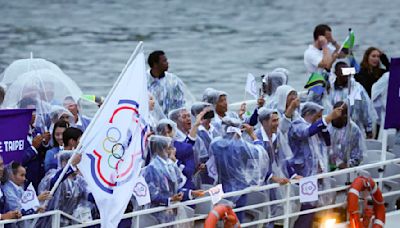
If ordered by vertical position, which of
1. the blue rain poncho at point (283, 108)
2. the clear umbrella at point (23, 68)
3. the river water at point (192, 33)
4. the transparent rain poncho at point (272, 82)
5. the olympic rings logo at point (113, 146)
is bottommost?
the olympic rings logo at point (113, 146)

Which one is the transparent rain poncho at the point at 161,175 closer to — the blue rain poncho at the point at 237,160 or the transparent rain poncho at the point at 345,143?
the blue rain poncho at the point at 237,160

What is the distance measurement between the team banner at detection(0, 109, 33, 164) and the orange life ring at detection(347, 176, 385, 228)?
311 centimetres

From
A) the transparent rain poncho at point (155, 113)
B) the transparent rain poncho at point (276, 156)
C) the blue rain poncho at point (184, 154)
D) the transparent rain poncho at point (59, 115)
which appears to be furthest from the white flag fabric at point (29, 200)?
the transparent rain poncho at point (276, 156)

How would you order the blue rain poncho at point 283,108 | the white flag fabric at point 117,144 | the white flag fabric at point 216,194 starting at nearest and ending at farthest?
the white flag fabric at point 117,144
the white flag fabric at point 216,194
the blue rain poncho at point 283,108

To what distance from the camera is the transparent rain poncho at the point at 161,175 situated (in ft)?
40.3

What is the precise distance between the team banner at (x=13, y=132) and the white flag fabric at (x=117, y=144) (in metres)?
0.50

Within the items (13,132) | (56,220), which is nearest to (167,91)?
(13,132)

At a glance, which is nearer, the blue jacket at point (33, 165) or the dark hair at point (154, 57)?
the blue jacket at point (33, 165)

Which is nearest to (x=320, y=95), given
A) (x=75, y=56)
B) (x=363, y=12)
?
(x=75, y=56)

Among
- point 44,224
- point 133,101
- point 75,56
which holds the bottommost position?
point 44,224

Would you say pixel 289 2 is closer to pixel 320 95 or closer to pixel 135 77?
pixel 320 95

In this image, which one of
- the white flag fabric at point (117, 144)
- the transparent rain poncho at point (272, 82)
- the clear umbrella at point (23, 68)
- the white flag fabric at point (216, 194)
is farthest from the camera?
the transparent rain poncho at point (272, 82)

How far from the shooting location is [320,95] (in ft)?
48.1

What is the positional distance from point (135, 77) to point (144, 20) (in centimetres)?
2146
